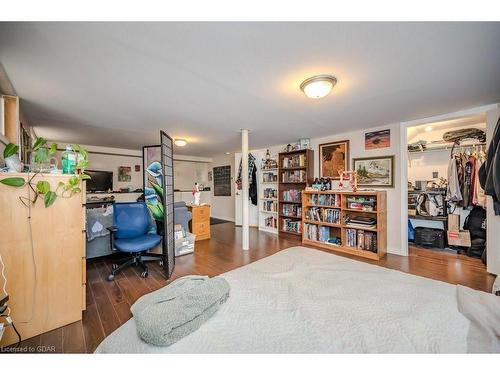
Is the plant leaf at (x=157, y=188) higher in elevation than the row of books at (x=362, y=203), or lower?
higher

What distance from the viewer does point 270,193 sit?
200 inches

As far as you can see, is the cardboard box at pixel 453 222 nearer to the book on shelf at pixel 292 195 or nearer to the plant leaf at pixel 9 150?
the book on shelf at pixel 292 195

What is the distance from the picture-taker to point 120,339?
806 millimetres

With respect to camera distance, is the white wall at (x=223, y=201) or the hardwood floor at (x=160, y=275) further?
the white wall at (x=223, y=201)

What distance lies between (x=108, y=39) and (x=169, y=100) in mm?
1028

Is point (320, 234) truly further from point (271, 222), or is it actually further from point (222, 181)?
point (222, 181)

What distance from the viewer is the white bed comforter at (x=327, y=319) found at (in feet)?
2.52

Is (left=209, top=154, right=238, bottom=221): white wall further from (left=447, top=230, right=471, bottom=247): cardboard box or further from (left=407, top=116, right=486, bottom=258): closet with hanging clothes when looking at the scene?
(left=447, top=230, right=471, bottom=247): cardboard box

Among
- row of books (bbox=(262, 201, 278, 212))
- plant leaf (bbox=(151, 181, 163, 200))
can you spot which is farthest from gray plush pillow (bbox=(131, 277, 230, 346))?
row of books (bbox=(262, 201, 278, 212))

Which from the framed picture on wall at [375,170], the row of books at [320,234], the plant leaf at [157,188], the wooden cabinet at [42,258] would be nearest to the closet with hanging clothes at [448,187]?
the framed picture on wall at [375,170]

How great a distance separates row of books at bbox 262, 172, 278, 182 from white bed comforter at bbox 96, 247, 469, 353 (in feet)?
12.2

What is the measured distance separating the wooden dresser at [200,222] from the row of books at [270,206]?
1.54 meters

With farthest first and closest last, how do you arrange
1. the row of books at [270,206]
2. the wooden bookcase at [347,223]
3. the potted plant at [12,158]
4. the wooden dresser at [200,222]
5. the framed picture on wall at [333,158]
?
the row of books at [270,206] → the wooden dresser at [200,222] → the framed picture on wall at [333,158] → the wooden bookcase at [347,223] → the potted plant at [12,158]

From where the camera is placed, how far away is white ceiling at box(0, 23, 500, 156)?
4.10 ft
